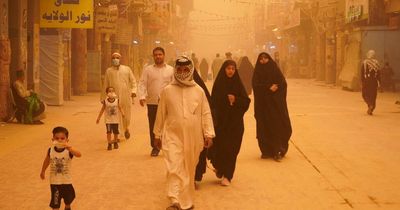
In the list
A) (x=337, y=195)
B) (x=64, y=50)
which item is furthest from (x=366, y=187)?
(x=64, y=50)

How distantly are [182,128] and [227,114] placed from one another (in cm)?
159

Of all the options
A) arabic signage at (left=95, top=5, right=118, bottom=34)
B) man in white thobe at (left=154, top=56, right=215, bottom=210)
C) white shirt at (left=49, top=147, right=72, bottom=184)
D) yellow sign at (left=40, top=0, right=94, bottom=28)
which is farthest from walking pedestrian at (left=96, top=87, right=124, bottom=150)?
arabic signage at (left=95, top=5, right=118, bottom=34)

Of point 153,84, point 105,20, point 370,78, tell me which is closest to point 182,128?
point 153,84

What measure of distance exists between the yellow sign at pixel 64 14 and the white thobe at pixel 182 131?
12259 millimetres

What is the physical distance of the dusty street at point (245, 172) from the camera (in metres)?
6.66

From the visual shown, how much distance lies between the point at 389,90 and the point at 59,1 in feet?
50.3

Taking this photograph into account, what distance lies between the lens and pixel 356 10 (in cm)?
2900

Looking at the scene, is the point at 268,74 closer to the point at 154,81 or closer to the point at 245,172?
the point at 154,81

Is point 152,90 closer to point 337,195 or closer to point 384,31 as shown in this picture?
point 337,195

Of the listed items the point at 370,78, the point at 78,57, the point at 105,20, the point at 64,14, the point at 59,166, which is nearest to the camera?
the point at 59,166

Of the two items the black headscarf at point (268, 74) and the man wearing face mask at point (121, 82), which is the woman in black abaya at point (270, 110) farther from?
the man wearing face mask at point (121, 82)

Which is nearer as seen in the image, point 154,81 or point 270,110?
point 270,110

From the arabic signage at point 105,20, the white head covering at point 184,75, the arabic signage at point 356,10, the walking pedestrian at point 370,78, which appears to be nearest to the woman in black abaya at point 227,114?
the white head covering at point 184,75

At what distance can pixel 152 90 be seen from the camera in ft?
32.1
